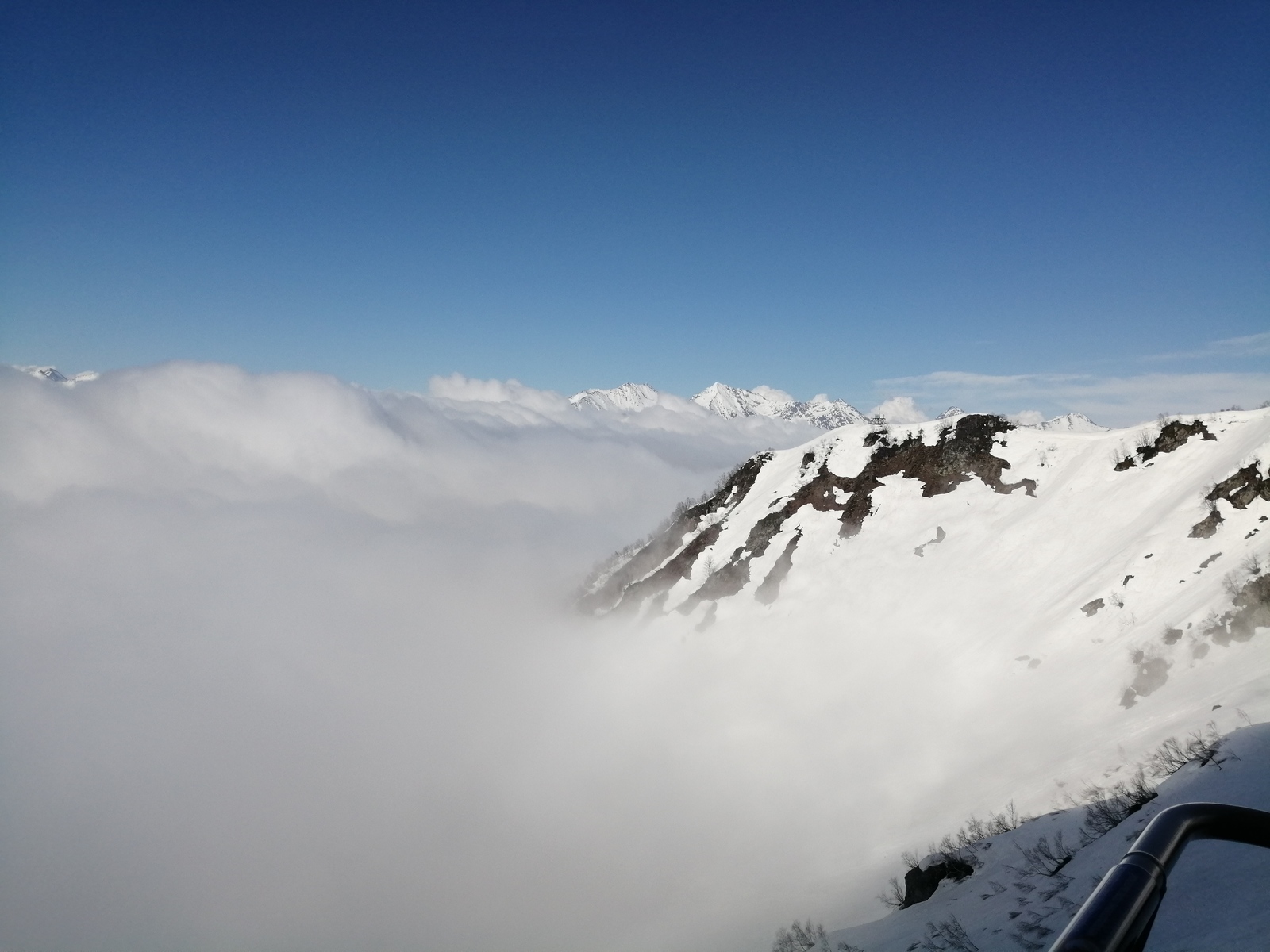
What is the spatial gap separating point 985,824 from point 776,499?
55.1 meters

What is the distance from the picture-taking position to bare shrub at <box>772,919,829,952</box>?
18.2m

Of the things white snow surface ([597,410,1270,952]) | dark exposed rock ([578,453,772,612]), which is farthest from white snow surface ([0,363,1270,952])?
dark exposed rock ([578,453,772,612])

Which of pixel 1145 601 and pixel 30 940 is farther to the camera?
pixel 30 940

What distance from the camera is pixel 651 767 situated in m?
50.4

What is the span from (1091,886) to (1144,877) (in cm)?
1381

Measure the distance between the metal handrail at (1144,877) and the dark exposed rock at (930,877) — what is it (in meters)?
18.9

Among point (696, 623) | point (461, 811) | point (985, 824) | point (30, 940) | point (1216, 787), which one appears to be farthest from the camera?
point (30, 940)

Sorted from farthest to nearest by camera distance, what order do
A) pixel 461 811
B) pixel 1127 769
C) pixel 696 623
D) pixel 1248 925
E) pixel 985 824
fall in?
1. pixel 461 811
2. pixel 696 623
3. pixel 985 824
4. pixel 1127 769
5. pixel 1248 925

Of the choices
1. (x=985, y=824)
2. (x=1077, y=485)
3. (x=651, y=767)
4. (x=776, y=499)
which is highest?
(x=776, y=499)

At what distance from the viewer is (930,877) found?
1855 cm

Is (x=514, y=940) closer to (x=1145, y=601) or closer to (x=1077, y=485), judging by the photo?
(x=1145, y=601)

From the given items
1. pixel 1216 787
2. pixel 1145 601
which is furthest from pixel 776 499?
pixel 1216 787

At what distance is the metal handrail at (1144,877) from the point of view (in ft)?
6.74

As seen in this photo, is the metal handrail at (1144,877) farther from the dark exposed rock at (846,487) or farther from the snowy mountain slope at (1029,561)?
the dark exposed rock at (846,487)
